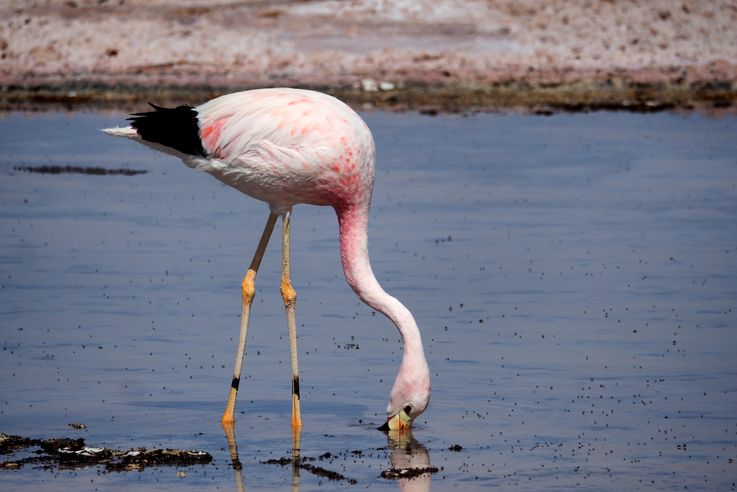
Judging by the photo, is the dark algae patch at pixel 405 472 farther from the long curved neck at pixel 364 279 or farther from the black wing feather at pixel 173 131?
the black wing feather at pixel 173 131

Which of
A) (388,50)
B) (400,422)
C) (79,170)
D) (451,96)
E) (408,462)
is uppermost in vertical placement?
(388,50)

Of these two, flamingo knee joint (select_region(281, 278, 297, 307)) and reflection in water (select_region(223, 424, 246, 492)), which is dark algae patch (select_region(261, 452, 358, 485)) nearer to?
reflection in water (select_region(223, 424, 246, 492))

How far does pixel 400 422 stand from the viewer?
7848 mm

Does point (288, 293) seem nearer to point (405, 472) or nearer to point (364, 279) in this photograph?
point (364, 279)

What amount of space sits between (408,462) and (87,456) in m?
1.56

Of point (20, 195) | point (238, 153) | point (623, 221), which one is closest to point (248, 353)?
point (238, 153)

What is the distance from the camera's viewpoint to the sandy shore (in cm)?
2625

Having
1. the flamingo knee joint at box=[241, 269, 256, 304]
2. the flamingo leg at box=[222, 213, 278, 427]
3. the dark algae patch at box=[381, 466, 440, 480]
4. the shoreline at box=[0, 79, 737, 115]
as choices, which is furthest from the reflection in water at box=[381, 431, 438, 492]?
the shoreline at box=[0, 79, 737, 115]

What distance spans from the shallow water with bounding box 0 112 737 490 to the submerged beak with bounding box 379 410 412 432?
0.12m

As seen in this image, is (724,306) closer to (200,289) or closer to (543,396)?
(543,396)

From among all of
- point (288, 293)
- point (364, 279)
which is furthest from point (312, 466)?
point (288, 293)

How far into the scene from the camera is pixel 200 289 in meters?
11.3

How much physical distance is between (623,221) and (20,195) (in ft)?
20.9

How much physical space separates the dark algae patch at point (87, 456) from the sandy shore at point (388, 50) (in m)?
18.1
